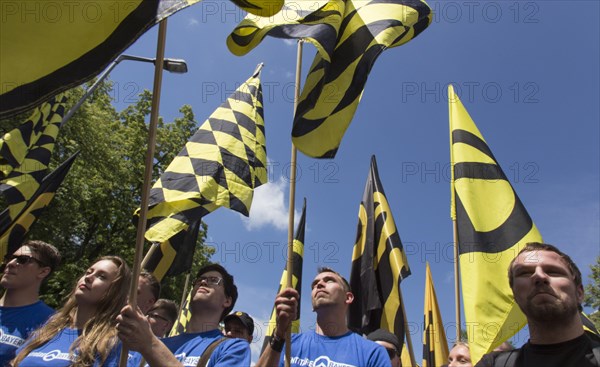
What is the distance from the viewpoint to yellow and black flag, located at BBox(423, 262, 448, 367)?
684 centimetres

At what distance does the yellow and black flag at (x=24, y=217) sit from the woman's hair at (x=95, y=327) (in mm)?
2839

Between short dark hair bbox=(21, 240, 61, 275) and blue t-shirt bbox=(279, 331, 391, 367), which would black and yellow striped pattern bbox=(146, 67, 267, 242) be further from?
blue t-shirt bbox=(279, 331, 391, 367)

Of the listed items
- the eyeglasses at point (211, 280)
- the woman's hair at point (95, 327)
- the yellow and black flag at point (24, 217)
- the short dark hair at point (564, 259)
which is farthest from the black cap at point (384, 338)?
the yellow and black flag at point (24, 217)

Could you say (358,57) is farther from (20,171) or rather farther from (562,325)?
(20,171)

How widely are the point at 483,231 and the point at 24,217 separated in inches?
201

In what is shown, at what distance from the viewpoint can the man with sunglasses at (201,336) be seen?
2379 millimetres

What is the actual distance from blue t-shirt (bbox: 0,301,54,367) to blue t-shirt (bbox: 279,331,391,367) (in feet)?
6.15

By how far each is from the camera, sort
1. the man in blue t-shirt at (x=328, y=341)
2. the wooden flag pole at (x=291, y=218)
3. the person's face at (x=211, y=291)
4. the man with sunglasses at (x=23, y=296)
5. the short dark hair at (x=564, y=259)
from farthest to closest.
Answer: the person's face at (x=211, y=291), the man with sunglasses at (x=23, y=296), the man in blue t-shirt at (x=328, y=341), the wooden flag pole at (x=291, y=218), the short dark hair at (x=564, y=259)

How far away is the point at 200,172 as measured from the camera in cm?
542

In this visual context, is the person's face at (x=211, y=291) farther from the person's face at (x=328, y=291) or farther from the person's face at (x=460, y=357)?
the person's face at (x=460, y=357)

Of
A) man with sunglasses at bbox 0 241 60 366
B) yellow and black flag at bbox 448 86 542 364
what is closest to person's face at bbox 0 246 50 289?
man with sunglasses at bbox 0 241 60 366

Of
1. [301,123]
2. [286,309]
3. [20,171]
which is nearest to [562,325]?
[286,309]

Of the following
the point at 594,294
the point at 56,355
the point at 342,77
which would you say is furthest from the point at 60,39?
the point at 594,294

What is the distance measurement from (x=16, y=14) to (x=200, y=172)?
11.0 ft
